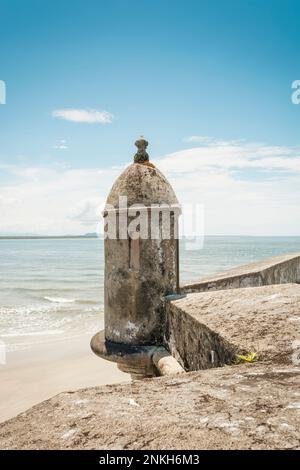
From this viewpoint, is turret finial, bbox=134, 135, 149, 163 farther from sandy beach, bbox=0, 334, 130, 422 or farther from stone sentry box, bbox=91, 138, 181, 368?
sandy beach, bbox=0, 334, 130, 422

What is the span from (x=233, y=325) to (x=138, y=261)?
1.66 m

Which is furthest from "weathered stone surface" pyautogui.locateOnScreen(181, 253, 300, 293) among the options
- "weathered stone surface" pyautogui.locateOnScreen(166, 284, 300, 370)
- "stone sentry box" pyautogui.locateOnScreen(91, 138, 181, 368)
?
"weathered stone surface" pyautogui.locateOnScreen(166, 284, 300, 370)

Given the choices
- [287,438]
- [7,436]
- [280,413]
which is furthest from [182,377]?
[7,436]

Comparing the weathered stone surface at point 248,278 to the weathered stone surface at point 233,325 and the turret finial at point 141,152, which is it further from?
the turret finial at point 141,152

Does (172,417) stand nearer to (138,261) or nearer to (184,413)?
(184,413)

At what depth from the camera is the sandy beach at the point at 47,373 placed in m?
6.90

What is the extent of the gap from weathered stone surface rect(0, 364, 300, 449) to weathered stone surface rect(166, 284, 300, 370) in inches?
20.7

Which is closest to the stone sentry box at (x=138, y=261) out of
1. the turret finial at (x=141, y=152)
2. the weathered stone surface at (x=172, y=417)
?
the turret finial at (x=141, y=152)

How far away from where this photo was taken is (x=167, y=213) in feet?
13.8

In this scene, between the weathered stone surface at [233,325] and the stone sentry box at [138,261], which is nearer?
the weathered stone surface at [233,325]

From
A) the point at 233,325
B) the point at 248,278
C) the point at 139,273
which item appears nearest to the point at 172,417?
the point at 233,325

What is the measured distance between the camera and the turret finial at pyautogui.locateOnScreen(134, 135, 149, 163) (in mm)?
4488

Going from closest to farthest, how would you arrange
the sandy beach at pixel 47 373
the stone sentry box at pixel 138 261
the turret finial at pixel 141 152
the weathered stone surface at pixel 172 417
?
the weathered stone surface at pixel 172 417, the stone sentry box at pixel 138 261, the turret finial at pixel 141 152, the sandy beach at pixel 47 373

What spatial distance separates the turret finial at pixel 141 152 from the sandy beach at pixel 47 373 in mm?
4822
